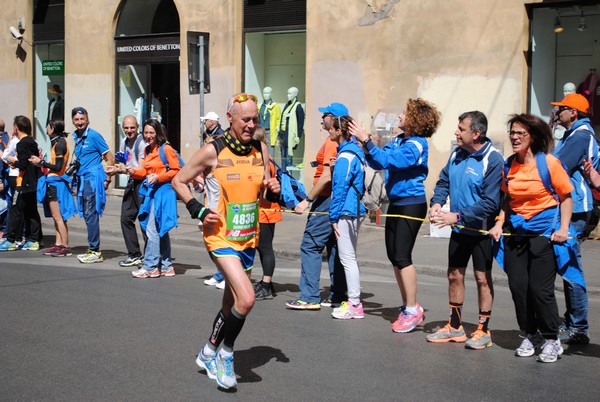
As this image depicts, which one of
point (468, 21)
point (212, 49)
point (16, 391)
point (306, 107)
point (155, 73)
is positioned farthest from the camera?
point (155, 73)

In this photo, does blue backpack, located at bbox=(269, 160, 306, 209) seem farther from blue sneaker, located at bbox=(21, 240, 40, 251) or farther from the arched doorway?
the arched doorway

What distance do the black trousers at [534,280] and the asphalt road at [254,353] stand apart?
1.10ft

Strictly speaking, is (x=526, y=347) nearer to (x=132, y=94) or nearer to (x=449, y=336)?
(x=449, y=336)

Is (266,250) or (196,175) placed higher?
(196,175)

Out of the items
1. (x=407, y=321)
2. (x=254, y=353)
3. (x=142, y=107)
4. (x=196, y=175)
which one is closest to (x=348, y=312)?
(x=407, y=321)

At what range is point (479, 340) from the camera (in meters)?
7.29

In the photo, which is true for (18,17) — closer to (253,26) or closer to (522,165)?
(253,26)

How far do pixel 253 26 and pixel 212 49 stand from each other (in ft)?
3.52

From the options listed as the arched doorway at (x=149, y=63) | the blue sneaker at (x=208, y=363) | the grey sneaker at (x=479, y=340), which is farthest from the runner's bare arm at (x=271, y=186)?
the arched doorway at (x=149, y=63)

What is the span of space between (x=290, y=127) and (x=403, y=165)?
10.6 m

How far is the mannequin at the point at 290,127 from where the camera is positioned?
1806cm

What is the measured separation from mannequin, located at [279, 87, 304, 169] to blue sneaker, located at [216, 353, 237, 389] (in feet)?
40.0

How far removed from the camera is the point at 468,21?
15359 millimetres

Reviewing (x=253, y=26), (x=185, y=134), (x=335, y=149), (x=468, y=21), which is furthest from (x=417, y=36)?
(x=335, y=149)
